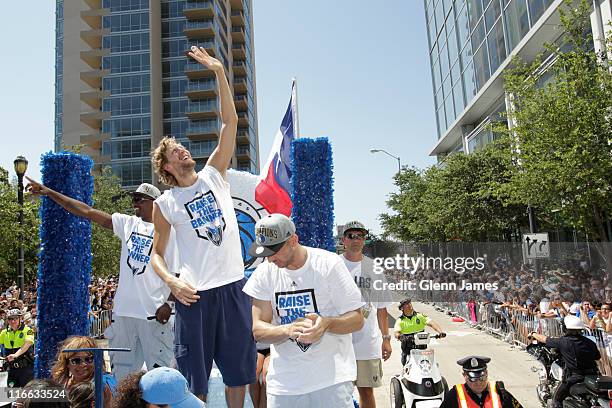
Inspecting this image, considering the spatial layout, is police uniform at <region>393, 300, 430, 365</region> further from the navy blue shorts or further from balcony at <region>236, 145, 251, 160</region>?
balcony at <region>236, 145, 251, 160</region>

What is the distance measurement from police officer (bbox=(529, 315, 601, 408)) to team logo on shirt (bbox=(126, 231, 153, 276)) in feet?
16.9

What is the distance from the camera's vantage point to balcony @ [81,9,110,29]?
2138 inches

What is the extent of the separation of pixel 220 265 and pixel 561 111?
438 inches

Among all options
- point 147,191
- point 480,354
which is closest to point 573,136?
point 480,354

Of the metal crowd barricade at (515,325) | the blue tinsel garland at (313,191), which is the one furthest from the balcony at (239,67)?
the blue tinsel garland at (313,191)

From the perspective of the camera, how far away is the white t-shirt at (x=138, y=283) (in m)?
4.42

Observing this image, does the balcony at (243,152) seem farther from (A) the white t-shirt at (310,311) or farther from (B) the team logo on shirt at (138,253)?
(A) the white t-shirt at (310,311)

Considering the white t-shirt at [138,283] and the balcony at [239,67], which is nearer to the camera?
the white t-shirt at [138,283]

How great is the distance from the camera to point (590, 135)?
458 inches

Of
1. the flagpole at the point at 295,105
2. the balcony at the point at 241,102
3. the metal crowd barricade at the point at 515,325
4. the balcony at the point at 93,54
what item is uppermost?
the balcony at the point at 93,54

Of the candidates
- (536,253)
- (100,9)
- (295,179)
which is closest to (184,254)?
(295,179)

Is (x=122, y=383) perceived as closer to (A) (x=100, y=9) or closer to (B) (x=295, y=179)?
(B) (x=295, y=179)

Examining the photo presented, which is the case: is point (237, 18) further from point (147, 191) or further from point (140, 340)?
point (140, 340)

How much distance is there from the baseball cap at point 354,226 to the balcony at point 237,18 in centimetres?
6959
